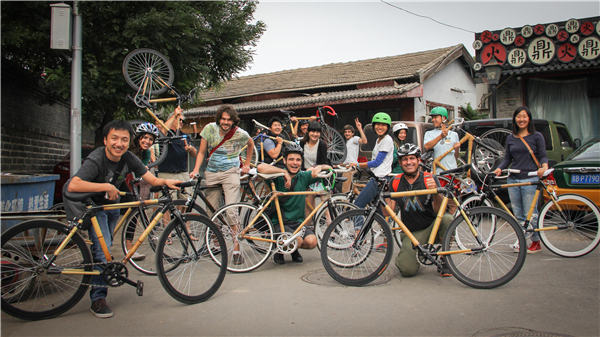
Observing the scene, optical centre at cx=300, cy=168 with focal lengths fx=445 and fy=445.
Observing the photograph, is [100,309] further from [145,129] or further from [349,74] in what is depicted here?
[349,74]

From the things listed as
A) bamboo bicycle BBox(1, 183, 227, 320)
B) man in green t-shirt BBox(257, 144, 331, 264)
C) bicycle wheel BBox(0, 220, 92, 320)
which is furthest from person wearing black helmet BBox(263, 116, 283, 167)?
bicycle wheel BBox(0, 220, 92, 320)

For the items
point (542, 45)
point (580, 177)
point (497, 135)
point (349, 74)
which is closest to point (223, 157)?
point (580, 177)

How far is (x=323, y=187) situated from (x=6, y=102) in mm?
8438

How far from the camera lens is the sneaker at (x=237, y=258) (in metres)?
5.16

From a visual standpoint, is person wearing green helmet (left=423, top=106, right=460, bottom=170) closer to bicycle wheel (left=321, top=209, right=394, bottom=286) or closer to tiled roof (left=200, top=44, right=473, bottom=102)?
bicycle wheel (left=321, top=209, right=394, bottom=286)

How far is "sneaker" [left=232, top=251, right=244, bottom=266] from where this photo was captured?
516 centimetres

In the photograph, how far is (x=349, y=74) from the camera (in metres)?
17.9

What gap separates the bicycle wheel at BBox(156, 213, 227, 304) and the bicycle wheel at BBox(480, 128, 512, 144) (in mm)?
6302

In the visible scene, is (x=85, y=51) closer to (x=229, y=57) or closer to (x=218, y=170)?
(x=229, y=57)

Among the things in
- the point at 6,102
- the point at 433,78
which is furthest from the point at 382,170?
the point at 433,78

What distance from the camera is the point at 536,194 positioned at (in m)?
5.51

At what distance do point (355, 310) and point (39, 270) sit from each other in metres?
2.59

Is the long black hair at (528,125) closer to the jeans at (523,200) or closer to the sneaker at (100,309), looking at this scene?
the jeans at (523,200)

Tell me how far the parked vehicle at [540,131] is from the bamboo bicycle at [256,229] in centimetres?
466
